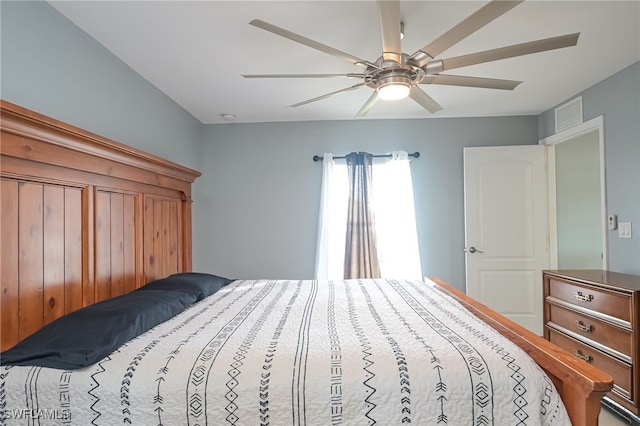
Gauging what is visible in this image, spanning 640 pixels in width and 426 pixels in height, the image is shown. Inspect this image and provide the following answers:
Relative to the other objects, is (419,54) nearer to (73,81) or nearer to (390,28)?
(390,28)

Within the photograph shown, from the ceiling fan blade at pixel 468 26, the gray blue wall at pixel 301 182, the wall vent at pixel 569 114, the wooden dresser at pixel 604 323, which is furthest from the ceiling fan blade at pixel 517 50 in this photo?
the gray blue wall at pixel 301 182

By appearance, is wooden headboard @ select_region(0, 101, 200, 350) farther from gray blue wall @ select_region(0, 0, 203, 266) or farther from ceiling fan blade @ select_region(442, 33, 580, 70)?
ceiling fan blade @ select_region(442, 33, 580, 70)

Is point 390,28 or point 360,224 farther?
point 360,224

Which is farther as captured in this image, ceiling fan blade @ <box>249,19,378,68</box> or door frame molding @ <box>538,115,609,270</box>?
door frame molding @ <box>538,115,609,270</box>

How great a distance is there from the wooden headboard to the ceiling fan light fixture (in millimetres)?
1486

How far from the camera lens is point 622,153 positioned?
102 inches

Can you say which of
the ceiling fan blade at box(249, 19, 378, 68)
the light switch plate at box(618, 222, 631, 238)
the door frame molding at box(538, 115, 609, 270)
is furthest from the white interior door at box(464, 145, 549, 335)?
the ceiling fan blade at box(249, 19, 378, 68)

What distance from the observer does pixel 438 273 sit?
3736 millimetres

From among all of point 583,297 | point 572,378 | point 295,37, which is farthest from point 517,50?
point 583,297

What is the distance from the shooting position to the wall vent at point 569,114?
3035mm

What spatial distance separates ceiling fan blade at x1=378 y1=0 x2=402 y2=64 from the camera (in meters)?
1.28

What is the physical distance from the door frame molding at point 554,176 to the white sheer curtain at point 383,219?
139cm

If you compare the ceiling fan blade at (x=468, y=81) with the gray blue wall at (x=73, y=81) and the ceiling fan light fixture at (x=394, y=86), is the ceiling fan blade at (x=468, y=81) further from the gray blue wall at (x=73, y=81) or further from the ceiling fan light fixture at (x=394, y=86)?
the gray blue wall at (x=73, y=81)

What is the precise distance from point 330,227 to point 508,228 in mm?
1853
